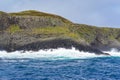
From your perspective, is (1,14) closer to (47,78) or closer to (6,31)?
(6,31)

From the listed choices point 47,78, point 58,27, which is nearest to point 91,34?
point 58,27

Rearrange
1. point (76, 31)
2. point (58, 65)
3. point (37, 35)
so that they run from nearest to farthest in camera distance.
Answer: point (58, 65) < point (37, 35) < point (76, 31)

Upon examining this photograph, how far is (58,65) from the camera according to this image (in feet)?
189

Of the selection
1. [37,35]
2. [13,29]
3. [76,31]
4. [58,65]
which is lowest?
[58,65]

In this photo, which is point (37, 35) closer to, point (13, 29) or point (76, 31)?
point (13, 29)

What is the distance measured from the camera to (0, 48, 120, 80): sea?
1630 inches

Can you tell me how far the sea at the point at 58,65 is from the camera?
4141cm

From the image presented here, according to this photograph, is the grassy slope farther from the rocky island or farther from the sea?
the sea

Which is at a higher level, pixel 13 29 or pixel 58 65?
pixel 13 29

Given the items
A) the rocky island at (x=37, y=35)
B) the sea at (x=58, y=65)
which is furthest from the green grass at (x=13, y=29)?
the sea at (x=58, y=65)

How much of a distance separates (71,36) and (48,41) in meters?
6.40

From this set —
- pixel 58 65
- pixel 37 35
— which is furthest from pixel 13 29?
pixel 58 65

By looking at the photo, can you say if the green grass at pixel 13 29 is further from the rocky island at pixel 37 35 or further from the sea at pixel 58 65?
the sea at pixel 58 65

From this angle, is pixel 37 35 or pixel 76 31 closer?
pixel 37 35
